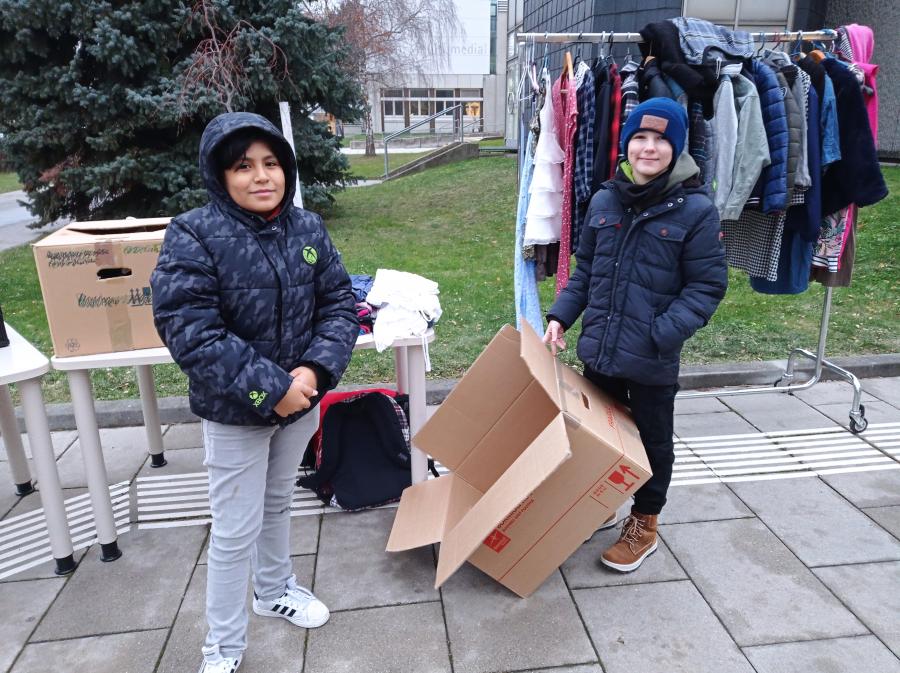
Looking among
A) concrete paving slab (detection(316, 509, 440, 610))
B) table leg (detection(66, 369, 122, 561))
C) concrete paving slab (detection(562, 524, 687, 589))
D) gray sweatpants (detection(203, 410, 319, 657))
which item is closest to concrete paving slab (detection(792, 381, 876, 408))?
concrete paving slab (detection(562, 524, 687, 589))

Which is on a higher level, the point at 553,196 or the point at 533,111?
the point at 533,111

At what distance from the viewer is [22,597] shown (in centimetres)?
251

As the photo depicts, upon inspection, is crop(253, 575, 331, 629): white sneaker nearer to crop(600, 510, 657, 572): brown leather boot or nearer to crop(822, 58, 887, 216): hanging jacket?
crop(600, 510, 657, 572): brown leather boot

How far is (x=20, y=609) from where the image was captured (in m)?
2.44

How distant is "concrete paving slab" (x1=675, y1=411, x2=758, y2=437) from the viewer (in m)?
3.77

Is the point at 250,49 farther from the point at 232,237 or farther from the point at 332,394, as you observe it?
the point at 232,237

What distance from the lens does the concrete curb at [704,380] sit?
3939 millimetres

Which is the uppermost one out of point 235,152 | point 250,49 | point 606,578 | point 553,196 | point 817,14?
point 817,14

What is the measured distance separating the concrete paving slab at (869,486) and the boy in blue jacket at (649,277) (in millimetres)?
1163

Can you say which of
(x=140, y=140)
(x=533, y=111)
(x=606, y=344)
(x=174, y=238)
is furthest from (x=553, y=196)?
(x=140, y=140)

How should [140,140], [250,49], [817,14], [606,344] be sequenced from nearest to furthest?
[606,344], [250,49], [140,140], [817,14]

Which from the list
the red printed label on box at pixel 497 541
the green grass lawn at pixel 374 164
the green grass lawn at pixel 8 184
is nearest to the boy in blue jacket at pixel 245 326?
the red printed label on box at pixel 497 541

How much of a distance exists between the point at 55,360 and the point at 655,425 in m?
2.25

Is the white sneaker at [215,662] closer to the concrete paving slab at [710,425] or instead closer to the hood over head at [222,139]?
the hood over head at [222,139]
